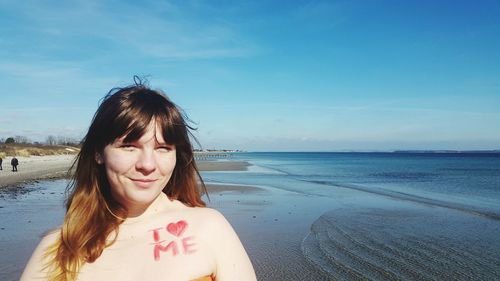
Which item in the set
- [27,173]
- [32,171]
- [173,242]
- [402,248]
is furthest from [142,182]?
[32,171]

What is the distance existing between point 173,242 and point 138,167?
40 centimetres

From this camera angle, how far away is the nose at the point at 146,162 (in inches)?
77.4

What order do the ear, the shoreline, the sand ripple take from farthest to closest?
1. the shoreline
2. the sand ripple
3. the ear

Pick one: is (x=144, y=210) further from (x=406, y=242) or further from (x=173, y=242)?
(x=406, y=242)

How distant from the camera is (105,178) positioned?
227cm

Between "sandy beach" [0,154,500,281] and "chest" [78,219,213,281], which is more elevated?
"chest" [78,219,213,281]

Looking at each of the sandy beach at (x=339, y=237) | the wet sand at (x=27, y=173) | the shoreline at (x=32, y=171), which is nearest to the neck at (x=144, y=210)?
the sandy beach at (x=339, y=237)

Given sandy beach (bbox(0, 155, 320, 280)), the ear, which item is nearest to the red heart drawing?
the ear

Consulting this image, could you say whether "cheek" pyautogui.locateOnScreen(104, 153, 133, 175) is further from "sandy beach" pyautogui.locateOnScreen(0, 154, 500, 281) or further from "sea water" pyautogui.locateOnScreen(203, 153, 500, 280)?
"sea water" pyautogui.locateOnScreen(203, 153, 500, 280)

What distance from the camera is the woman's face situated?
1991 mm

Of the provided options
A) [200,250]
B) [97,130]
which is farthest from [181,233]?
[97,130]

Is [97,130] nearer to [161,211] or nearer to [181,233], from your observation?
[161,211]

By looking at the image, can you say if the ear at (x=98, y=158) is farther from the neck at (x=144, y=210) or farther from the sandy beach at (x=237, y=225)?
the sandy beach at (x=237, y=225)

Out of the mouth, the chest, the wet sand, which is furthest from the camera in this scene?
the wet sand
